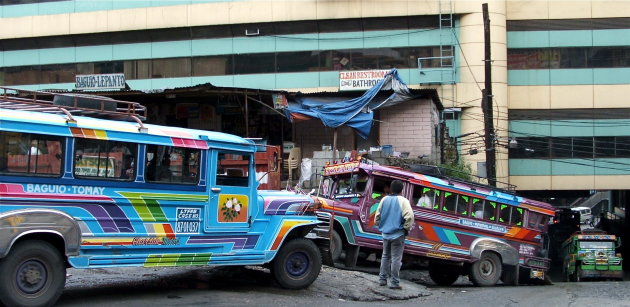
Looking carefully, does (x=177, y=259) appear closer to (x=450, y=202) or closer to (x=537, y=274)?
(x=450, y=202)

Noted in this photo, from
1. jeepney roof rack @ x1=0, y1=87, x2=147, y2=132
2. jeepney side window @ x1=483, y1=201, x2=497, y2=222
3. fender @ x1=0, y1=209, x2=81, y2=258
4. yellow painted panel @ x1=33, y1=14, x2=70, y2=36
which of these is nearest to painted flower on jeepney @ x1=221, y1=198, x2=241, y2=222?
jeepney roof rack @ x1=0, y1=87, x2=147, y2=132

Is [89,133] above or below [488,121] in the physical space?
below

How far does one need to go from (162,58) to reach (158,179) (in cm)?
2972

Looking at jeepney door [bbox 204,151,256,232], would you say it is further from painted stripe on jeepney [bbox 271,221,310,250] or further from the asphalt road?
the asphalt road

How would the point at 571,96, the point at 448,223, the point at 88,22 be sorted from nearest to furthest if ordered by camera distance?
the point at 448,223, the point at 571,96, the point at 88,22

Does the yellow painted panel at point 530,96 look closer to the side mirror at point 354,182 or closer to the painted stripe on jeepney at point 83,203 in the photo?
the side mirror at point 354,182

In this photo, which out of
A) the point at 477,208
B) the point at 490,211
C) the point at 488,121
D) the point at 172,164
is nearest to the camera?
the point at 172,164

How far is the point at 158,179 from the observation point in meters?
8.17

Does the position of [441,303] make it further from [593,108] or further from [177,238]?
[593,108]

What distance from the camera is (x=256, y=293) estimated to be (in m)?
8.93

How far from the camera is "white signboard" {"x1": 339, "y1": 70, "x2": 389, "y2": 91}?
33500 mm

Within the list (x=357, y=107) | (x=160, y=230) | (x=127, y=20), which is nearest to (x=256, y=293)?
(x=160, y=230)

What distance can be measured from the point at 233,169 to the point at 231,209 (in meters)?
0.60

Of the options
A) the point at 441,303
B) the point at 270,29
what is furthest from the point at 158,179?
the point at 270,29
